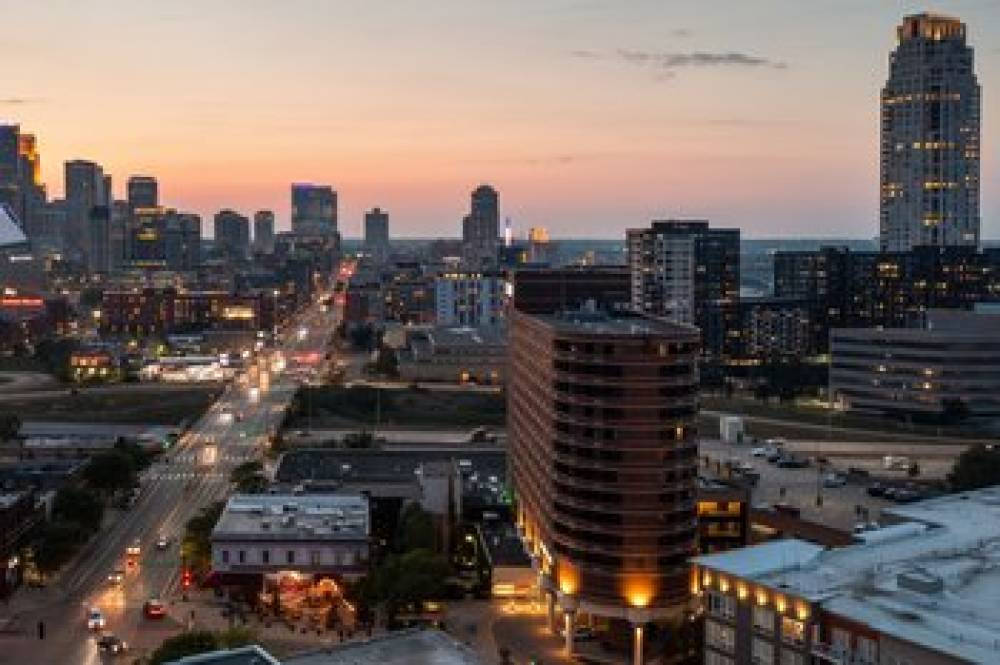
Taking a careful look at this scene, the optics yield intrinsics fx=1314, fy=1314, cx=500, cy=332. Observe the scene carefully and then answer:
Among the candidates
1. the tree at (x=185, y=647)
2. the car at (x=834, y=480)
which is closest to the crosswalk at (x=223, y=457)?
the car at (x=834, y=480)

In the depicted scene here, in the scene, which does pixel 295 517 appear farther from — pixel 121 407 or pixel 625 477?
pixel 121 407

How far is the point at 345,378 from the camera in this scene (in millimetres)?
107438

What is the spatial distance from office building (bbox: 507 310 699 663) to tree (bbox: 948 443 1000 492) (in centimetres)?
2391

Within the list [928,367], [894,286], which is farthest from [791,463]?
[894,286]

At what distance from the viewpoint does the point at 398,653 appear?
27.4 m

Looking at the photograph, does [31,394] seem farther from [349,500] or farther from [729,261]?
[729,261]

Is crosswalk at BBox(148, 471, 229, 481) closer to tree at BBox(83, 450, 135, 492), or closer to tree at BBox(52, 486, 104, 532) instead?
tree at BBox(83, 450, 135, 492)

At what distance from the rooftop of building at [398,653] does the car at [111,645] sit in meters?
12.1

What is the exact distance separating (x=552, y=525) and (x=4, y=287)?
449ft

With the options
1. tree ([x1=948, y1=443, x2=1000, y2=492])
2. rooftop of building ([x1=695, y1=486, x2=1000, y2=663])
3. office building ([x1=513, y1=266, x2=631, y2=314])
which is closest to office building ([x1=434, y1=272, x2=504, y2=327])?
office building ([x1=513, y1=266, x2=631, y2=314])

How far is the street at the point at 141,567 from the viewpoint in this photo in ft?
128

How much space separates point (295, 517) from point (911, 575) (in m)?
23.9

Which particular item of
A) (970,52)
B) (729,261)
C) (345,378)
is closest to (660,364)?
(345,378)

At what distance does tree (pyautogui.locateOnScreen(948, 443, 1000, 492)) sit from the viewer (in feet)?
189
